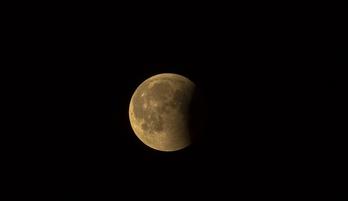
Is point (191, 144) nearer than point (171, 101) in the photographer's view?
No

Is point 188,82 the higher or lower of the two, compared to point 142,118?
higher

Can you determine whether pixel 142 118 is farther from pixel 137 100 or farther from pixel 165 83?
pixel 165 83

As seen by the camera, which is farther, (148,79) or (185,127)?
(148,79)

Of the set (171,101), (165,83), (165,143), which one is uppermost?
(165,83)

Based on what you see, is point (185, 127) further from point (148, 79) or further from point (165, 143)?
point (148, 79)

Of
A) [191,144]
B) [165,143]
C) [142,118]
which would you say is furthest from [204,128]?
[142,118]

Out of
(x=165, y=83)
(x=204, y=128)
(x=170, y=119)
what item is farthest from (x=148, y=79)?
(x=204, y=128)
